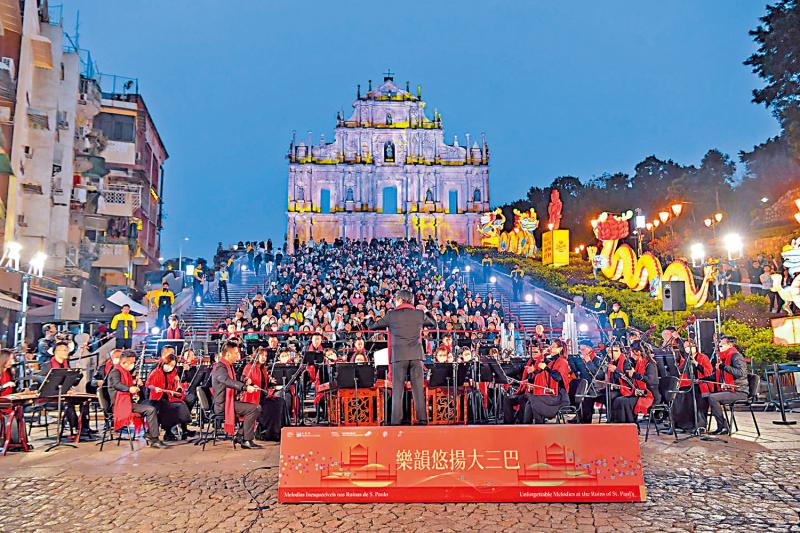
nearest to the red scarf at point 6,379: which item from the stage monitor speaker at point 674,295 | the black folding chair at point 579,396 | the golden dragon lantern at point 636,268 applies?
the black folding chair at point 579,396

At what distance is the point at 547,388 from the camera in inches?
350

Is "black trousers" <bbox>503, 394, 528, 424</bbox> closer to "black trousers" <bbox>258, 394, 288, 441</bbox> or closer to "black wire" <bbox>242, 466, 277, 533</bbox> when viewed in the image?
"black trousers" <bbox>258, 394, 288, 441</bbox>

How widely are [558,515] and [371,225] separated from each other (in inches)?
2380

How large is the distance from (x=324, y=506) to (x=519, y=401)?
4737 mm

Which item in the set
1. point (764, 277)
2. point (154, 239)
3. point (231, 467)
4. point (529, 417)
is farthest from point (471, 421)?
point (154, 239)

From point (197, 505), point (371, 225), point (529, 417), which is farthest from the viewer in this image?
point (371, 225)

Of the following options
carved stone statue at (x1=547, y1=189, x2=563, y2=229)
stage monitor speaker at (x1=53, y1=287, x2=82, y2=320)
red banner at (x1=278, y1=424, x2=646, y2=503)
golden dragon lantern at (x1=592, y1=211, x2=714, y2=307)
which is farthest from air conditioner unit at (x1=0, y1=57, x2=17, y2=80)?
carved stone statue at (x1=547, y1=189, x2=563, y2=229)

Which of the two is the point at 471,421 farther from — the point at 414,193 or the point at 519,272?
the point at 414,193

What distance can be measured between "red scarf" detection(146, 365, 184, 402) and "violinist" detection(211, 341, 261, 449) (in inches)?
47.9

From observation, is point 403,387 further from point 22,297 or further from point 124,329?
point 22,297

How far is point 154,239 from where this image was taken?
135 ft

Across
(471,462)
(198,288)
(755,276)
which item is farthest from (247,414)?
(755,276)

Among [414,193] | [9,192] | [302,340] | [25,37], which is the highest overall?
[414,193]

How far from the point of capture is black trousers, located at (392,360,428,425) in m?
7.52
